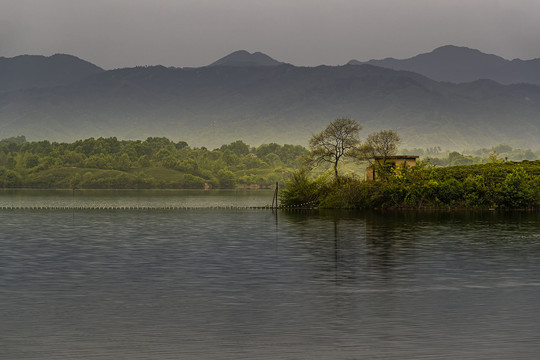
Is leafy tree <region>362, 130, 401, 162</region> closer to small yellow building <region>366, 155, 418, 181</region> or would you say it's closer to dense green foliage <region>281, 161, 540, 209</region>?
small yellow building <region>366, 155, 418, 181</region>

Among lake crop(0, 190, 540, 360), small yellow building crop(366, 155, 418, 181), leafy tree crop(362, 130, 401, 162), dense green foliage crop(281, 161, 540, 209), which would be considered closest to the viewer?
lake crop(0, 190, 540, 360)

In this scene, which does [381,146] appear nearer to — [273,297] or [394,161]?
[394,161]

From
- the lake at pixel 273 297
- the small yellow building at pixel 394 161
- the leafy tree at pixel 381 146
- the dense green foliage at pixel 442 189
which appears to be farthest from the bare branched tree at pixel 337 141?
the lake at pixel 273 297

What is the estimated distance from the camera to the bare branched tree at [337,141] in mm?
99875

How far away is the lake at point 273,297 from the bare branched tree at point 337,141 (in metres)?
42.4

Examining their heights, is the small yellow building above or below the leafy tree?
below

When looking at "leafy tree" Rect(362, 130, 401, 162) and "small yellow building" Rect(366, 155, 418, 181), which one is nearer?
"small yellow building" Rect(366, 155, 418, 181)

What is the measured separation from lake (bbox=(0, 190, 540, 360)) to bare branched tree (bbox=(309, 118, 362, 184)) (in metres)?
42.4

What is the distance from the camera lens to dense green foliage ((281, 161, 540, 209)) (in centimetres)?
9231

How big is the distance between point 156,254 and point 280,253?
25.6 ft

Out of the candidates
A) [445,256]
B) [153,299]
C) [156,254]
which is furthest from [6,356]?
[445,256]

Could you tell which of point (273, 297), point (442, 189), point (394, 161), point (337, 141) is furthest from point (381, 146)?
point (273, 297)

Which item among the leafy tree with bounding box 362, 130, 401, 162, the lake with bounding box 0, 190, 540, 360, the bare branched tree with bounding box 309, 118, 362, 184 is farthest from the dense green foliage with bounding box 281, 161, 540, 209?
the lake with bounding box 0, 190, 540, 360

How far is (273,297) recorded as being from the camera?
1105 inches
